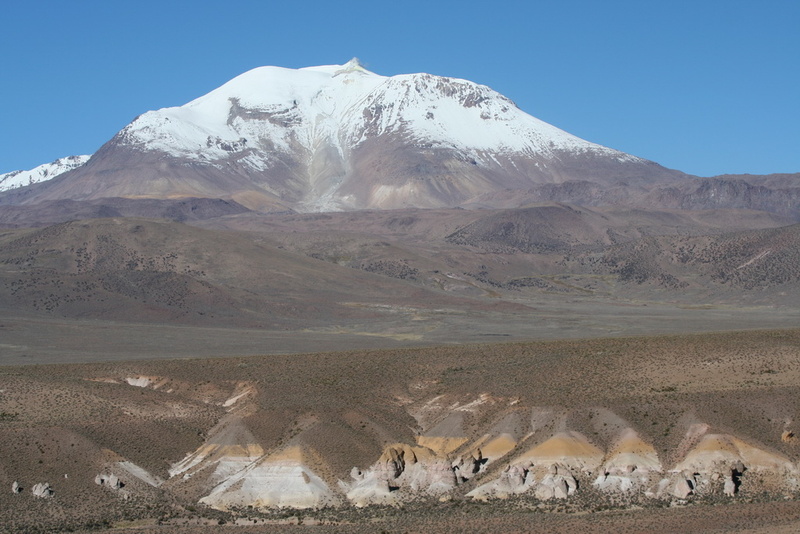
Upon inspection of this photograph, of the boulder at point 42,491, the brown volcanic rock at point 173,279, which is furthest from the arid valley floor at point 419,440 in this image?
the brown volcanic rock at point 173,279

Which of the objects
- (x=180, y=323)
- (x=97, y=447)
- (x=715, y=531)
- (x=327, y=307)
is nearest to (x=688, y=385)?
(x=715, y=531)

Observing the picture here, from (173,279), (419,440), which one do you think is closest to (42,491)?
(419,440)

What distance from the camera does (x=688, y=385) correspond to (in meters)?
58.3

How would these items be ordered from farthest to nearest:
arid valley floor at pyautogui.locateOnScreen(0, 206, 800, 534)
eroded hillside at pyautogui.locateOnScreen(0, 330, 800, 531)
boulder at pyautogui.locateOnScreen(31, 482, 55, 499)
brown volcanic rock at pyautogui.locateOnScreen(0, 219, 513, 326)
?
brown volcanic rock at pyautogui.locateOnScreen(0, 219, 513, 326) < boulder at pyautogui.locateOnScreen(31, 482, 55, 499) < eroded hillside at pyautogui.locateOnScreen(0, 330, 800, 531) < arid valley floor at pyautogui.locateOnScreen(0, 206, 800, 534)

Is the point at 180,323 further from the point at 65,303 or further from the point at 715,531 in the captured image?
the point at 715,531

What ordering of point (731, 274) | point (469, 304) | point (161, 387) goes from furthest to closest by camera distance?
point (731, 274) < point (469, 304) < point (161, 387)

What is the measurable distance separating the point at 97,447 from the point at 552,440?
22.1 m

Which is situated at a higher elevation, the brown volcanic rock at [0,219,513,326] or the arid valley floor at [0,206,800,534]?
the brown volcanic rock at [0,219,513,326]

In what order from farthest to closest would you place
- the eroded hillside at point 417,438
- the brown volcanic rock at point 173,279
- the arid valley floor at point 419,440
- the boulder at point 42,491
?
the brown volcanic rock at point 173,279
the boulder at point 42,491
the eroded hillside at point 417,438
the arid valley floor at point 419,440

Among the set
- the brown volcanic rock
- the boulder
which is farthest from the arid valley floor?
the brown volcanic rock

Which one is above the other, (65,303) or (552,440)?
(65,303)

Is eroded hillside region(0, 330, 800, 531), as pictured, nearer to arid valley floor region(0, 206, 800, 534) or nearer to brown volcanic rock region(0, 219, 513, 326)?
arid valley floor region(0, 206, 800, 534)

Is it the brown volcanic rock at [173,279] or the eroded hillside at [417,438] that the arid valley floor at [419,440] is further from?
the brown volcanic rock at [173,279]

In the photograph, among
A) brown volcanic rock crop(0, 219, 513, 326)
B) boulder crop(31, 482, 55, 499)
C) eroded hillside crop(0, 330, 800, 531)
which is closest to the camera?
eroded hillside crop(0, 330, 800, 531)
